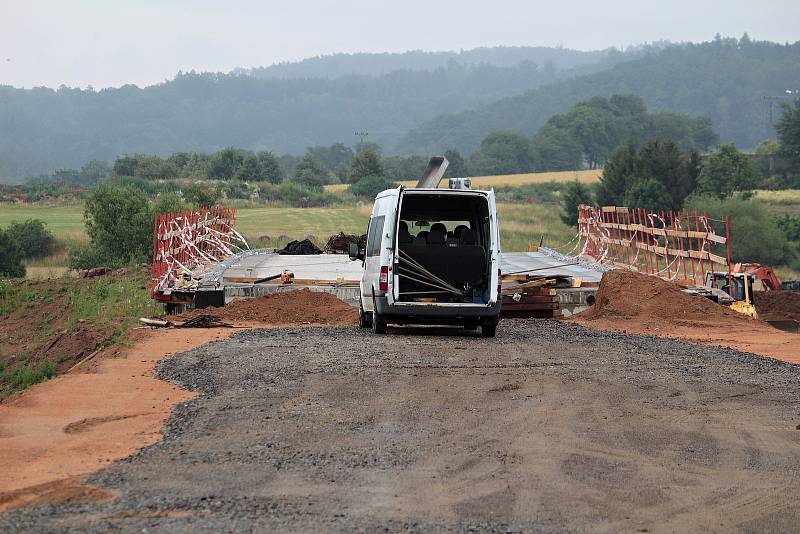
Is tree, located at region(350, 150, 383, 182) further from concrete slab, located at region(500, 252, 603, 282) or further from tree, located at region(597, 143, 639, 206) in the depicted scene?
concrete slab, located at region(500, 252, 603, 282)

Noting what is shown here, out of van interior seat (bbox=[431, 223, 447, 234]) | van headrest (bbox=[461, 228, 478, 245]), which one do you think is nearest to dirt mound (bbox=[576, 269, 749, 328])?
van headrest (bbox=[461, 228, 478, 245])

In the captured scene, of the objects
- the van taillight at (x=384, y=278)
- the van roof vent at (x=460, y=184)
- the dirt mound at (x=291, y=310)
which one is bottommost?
the dirt mound at (x=291, y=310)

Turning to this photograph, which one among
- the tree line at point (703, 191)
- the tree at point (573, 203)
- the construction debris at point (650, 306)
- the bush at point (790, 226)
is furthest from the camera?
the tree at point (573, 203)

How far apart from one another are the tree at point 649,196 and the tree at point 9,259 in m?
48.7

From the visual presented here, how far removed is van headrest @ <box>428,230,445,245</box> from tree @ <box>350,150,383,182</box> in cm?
11664

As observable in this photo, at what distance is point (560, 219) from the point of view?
8662 cm

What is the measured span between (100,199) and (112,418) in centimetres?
4272

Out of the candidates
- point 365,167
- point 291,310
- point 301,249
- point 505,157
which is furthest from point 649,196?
point 505,157

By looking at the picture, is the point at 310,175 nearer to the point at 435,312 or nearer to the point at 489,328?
the point at 489,328

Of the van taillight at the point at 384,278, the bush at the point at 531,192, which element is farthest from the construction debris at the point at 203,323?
the bush at the point at 531,192

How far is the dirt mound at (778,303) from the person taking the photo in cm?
3175

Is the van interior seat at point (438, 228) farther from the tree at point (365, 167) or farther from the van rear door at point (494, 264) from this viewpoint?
the tree at point (365, 167)

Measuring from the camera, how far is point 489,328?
18.2 metres

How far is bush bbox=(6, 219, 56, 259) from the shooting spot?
58344 millimetres
